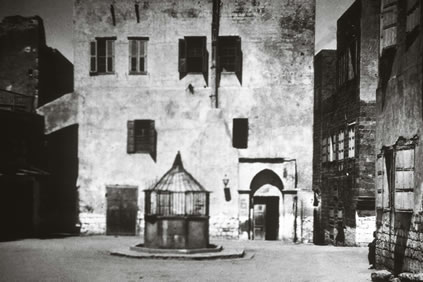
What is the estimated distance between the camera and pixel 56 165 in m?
25.6

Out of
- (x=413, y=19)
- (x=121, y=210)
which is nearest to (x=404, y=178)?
(x=413, y=19)

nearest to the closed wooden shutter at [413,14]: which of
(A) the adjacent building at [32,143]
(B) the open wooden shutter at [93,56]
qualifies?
(A) the adjacent building at [32,143]

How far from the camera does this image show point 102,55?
81.2ft

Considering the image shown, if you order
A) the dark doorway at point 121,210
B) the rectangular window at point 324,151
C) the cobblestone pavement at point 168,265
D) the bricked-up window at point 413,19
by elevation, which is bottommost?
the cobblestone pavement at point 168,265

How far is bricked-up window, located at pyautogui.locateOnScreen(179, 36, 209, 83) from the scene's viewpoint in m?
24.3

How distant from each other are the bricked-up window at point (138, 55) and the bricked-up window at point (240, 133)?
4691 mm

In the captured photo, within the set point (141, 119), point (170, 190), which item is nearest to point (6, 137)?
point (141, 119)

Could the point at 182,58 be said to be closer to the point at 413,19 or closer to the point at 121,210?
the point at 121,210

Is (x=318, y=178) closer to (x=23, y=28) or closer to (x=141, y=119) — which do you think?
(x=141, y=119)

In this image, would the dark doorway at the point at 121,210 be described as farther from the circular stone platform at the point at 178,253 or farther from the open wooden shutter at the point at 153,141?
the circular stone platform at the point at 178,253

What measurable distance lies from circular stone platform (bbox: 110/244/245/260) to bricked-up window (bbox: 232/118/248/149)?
714cm

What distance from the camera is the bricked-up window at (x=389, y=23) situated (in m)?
12.4

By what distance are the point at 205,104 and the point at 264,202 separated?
5041mm

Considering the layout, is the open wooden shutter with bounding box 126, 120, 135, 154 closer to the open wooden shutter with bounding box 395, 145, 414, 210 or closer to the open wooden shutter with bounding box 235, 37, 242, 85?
the open wooden shutter with bounding box 235, 37, 242, 85
